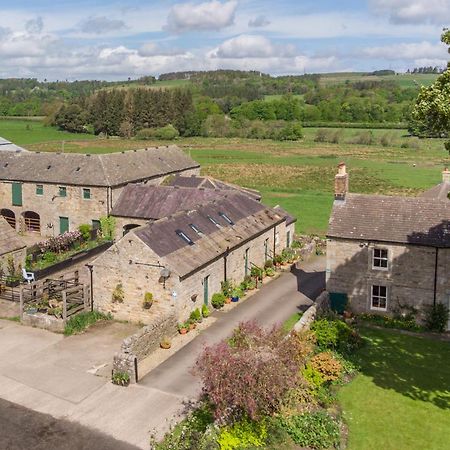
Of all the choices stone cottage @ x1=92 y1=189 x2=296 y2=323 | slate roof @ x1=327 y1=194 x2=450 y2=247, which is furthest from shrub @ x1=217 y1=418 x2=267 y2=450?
slate roof @ x1=327 y1=194 x2=450 y2=247

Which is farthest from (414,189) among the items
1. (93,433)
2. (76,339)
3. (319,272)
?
(93,433)

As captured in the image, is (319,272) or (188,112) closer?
(319,272)

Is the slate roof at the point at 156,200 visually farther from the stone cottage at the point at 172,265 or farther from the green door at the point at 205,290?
the green door at the point at 205,290

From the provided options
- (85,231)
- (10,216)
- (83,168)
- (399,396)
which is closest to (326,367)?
(399,396)

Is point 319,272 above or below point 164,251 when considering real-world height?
below

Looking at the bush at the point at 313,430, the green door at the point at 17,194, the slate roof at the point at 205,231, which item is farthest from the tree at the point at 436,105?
the green door at the point at 17,194

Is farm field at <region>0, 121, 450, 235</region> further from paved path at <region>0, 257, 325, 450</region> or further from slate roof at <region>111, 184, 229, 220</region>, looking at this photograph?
paved path at <region>0, 257, 325, 450</region>

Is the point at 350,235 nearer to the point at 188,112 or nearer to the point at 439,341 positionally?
the point at 439,341

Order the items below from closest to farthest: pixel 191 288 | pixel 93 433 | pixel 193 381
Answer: pixel 93 433 < pixel 193 381 < pixel 191 288
